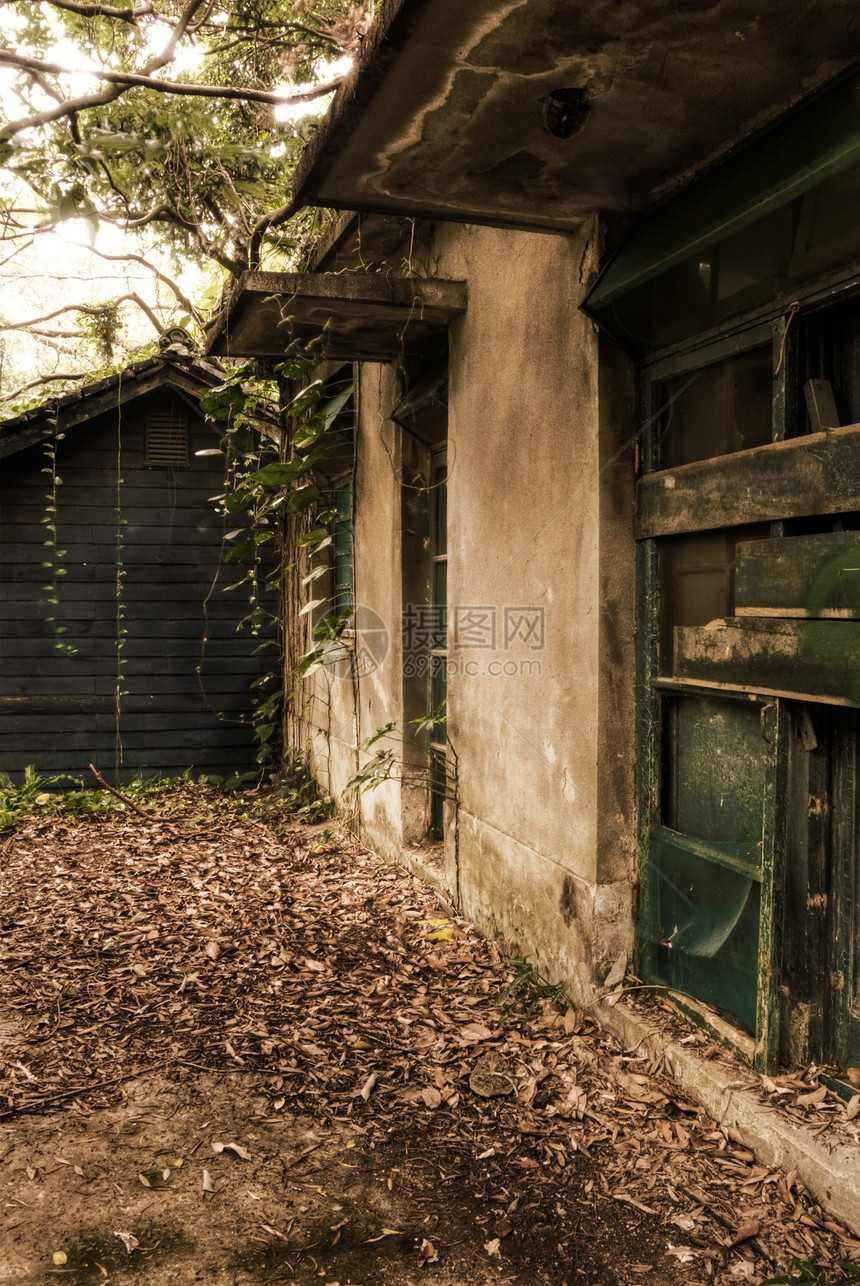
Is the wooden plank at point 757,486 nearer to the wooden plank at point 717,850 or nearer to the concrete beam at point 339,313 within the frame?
the wooden plank at point 717,850

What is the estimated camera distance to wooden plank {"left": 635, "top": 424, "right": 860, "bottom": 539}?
2.39 metres

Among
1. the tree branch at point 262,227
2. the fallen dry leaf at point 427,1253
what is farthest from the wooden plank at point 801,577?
the tree branch at point 262,227

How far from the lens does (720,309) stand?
2855 mm

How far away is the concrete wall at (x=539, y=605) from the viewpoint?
11.0ft

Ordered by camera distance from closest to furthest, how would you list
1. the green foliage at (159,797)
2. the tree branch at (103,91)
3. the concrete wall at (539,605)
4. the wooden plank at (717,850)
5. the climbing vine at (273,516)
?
the wooden plank at (717,850), the concrete wall at (539,605), the tree branch at (103,91), the climbing vine at (273,516), the green foliage at (159,797)

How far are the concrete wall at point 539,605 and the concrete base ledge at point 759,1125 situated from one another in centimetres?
41

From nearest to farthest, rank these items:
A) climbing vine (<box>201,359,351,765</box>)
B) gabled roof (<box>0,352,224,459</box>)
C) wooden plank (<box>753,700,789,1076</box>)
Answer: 1. wooden plank (<box>753,700,789,1076</box>)
2. climbing vine (<box>201,359,351,765</box>)
3. gabled roof (<box>0,352,224,459</box>)

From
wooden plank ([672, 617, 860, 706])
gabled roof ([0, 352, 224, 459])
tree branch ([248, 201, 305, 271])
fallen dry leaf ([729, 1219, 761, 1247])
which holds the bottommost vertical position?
fallen dry leaf ([729, 1219, 761, 1247])

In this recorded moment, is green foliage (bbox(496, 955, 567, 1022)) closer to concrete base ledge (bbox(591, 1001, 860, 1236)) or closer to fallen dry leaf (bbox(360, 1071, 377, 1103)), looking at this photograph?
concrete base ledge (bbox(591, 1001, 860, 1236))

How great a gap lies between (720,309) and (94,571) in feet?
23.2

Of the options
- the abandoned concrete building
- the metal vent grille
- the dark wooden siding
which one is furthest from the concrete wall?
the dark wooden siding

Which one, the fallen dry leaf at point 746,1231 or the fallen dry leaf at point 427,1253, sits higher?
the fallen dry leaf at point 746,1231

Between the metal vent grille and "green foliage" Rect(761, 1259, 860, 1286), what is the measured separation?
8092mm

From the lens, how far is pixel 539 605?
3.82m
